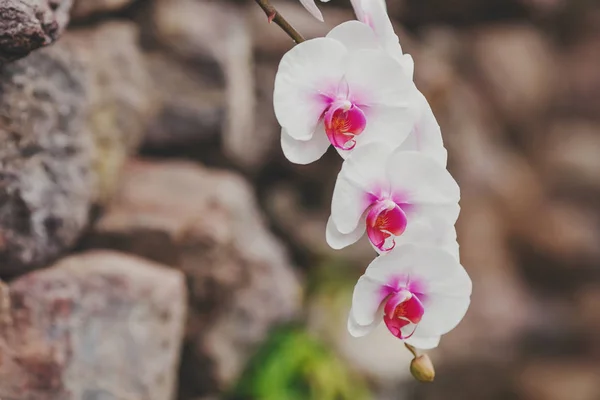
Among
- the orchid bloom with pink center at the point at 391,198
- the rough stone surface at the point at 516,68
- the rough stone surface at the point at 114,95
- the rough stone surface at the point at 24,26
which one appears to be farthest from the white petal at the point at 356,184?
the rough stone surface at the point at 516,68

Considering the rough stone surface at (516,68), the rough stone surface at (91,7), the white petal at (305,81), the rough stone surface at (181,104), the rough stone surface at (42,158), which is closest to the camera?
the white petal at (305,81)

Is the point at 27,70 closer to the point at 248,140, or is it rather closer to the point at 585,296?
the point at 248,140

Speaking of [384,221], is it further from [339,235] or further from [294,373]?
[294,373]

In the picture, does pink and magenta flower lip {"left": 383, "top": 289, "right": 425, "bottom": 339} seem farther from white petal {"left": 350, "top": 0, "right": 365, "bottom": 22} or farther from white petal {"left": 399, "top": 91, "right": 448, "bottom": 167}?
white petal {"left": 350, "top": 0, "right": 365, "bottom": 22}

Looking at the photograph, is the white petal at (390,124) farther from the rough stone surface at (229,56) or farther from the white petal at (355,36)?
the rough stone surface at (229,56)

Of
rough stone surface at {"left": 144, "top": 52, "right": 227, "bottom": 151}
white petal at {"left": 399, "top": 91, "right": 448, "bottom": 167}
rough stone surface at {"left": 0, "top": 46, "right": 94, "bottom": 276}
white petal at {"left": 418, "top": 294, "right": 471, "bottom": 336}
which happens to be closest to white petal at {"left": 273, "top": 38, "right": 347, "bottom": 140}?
white petal at {"left": 399, "top": 91, "right": 448, "bottom": 167}

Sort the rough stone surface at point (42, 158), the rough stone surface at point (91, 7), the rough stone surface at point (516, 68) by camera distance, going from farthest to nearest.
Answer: the rough stone surface at point (516, 68)
the rough stone surface at point (91, 7)
the rough stone surface at point (42, 158)
